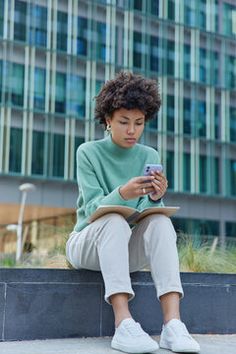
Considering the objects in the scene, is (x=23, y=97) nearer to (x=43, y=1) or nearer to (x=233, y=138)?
(x=43, y=1)

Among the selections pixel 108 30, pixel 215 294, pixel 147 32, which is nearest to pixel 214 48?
pixel 147 32

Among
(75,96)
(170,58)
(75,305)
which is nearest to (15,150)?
(75,96)

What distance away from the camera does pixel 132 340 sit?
2506 millimetres

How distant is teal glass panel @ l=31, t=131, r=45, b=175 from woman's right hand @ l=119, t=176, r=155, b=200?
22.9m

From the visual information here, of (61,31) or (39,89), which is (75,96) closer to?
(39,89)

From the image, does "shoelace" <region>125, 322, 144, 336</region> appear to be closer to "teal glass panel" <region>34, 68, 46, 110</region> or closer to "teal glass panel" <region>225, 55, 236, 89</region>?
"teal glass panel" <region>34, 68, 46, 110</region>

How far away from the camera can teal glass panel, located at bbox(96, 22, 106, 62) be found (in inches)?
1075

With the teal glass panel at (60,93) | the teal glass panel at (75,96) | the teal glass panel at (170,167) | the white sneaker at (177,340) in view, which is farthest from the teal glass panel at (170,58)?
the white sneaker at (177,340)

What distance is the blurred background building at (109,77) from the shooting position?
25.6 metres

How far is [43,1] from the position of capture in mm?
26234

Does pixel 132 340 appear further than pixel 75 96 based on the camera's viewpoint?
No

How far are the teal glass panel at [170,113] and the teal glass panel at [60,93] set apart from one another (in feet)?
17.0

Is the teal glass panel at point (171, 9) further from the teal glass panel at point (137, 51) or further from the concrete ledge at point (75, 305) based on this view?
the concrete ledge at point (75, 305)

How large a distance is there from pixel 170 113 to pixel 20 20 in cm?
822
